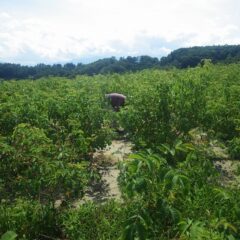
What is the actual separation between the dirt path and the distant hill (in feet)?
168

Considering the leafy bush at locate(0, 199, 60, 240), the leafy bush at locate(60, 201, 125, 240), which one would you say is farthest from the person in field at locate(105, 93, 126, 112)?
the leafy bush at locate(60, 201, 125, 240)

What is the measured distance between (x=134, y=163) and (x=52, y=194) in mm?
2809

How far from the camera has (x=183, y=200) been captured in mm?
4133

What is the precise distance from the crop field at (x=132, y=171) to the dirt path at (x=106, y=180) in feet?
0.90

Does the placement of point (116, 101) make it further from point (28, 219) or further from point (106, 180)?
point (28, 219)

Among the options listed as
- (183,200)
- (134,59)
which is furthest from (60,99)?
(134,59)

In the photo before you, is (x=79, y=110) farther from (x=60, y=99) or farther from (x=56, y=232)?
(x=56, y=232)

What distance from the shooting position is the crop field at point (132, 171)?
133 inches

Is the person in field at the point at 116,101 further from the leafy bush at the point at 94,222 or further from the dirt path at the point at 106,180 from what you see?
the leafy bush at the point at 94,222

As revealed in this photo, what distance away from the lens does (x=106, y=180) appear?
27.0 feet

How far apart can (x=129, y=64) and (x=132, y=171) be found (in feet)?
266

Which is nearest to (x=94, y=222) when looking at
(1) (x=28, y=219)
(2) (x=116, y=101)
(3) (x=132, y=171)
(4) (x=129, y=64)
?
(1) (x=28, y=219)

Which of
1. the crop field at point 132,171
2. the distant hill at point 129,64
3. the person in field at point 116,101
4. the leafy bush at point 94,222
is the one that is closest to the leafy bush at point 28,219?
the crop field at point 132,171

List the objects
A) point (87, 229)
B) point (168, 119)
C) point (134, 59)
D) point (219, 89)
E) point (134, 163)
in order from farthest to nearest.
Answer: point (134, 59) → point (219, 89) → point (168, 119) → point (87, 229) → point (134, 163)
